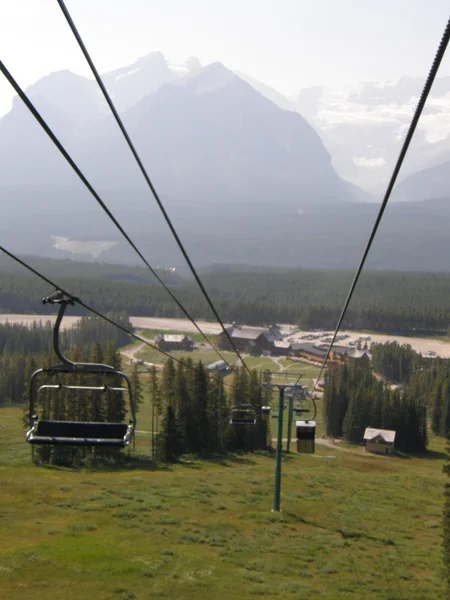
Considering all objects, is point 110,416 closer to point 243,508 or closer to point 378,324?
point 243,508

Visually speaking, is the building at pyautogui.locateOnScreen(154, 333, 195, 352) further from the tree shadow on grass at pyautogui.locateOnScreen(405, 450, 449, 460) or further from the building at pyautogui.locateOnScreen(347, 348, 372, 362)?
the tree shadow on grass at pyautogui.locateOnScreen(405, 450, 449, 460)

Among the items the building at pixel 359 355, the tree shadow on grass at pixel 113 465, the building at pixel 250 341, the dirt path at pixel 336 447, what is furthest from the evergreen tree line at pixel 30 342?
the building at pixel 359 355

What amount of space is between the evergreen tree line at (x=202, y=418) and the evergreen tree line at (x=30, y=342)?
21.5 metres

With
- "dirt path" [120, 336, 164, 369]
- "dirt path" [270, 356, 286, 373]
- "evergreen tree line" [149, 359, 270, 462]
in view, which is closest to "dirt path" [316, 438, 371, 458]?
"evergreen tree line" [149, 359, 270, 462]

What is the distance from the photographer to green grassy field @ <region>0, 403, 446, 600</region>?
77.9 feet

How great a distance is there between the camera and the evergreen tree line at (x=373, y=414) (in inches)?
2933

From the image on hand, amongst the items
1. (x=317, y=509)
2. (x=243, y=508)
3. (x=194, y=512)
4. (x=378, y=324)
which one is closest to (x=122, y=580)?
(x=194, y=512)

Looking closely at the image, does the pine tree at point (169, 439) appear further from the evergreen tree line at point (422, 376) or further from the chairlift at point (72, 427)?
the chairlift at point (72, 427)

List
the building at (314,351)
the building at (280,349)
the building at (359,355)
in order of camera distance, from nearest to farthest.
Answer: the building at (359,355)
the building at (314,351)
the building at (280,349)

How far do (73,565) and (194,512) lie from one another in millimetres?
12092

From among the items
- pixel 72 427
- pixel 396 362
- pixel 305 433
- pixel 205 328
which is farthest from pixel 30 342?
pixel 72 427

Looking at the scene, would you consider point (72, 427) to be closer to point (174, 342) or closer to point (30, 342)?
point (30, 342)

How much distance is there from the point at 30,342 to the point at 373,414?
6752 centimetres

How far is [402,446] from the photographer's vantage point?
74.4 metres
